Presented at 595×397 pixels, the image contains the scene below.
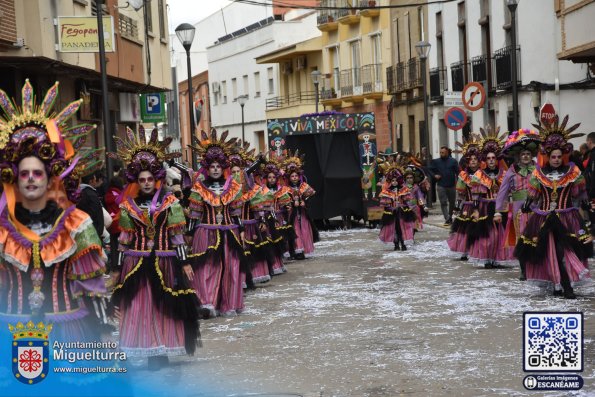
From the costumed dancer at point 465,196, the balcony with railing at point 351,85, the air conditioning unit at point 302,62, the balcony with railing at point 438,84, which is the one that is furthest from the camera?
the air conditioning unit at point 302,62

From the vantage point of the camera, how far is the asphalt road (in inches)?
388

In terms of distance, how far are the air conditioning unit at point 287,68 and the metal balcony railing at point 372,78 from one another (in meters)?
8.63

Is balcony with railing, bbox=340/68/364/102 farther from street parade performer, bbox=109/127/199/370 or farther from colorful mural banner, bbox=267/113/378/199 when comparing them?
street parade performer, bbox=109/127/199/370

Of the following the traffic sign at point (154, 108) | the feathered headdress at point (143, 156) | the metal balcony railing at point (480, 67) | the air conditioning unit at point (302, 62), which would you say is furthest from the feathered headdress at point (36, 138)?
the air conditioning unit at point (302, 62)

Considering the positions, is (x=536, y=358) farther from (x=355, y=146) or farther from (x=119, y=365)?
(x=355, y=146)

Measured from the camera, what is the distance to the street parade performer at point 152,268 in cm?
1091

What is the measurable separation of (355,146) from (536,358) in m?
22.0

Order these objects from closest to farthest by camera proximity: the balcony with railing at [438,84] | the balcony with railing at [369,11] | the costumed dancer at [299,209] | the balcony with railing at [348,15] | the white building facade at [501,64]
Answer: the costumed dancer at [299,209], the white building facade at [501,64], the balcony with railing at [438,84], the balcony with railing at [369,11], the balcony with railing at [348,15]

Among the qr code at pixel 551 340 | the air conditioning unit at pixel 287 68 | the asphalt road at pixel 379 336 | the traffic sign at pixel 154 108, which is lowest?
the asphalt road at pixel 379 336

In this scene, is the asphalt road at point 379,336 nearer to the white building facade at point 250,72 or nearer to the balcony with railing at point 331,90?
the balcony with railing at point 331,90

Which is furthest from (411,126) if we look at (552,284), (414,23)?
(552,284)

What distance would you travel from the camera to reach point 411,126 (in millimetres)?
47312

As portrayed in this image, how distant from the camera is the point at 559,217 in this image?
48.0 ft

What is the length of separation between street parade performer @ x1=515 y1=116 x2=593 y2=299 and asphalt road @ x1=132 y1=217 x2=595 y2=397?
1.09ft
